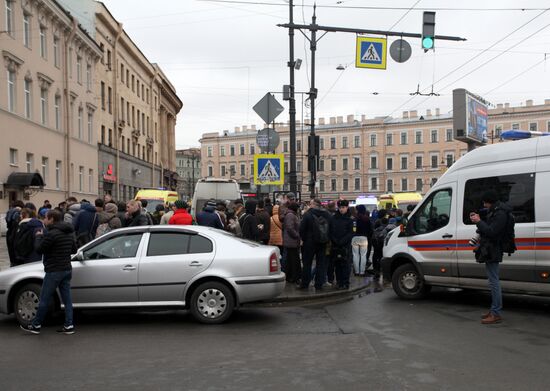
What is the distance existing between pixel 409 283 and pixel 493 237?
291 cm

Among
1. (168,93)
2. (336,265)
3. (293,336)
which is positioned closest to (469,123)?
(336,265)

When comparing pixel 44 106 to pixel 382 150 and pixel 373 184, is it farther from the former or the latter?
pixel 373 184

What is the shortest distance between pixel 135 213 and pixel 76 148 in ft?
87.0

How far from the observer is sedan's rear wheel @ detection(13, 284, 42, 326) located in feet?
26.3

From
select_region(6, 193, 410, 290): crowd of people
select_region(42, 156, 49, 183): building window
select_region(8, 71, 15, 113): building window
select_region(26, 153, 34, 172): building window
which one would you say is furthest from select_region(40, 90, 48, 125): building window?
select_region(6, 193, 410, 290): crowd of people

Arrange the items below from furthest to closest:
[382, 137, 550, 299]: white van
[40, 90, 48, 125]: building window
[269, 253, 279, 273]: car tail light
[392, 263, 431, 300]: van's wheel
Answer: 1. [40, 90, 48, 125]: building window
2. [392, 263, 431, 300]: van's wheel
3. [382, 137, 550, 299]: white van
4. [269, 253, 279, 273]: car tail light

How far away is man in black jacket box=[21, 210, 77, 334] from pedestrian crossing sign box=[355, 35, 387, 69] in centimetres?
887

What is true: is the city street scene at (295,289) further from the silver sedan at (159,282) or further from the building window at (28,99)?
the building window at (28,99)

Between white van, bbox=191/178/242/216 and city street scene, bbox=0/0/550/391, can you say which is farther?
white van, bbox=191/178/242/216

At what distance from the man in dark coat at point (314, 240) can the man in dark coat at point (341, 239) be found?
0.67 ft

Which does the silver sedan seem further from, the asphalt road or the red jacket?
the red jacket

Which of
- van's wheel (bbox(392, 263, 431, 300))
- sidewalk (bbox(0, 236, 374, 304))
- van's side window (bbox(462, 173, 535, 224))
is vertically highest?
van's side window (bbox(462, 173, 535, 224))

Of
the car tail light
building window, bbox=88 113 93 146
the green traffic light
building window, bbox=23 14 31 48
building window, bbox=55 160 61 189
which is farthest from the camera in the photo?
building window, bbox=88 113 93 146

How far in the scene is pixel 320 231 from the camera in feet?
35.0
